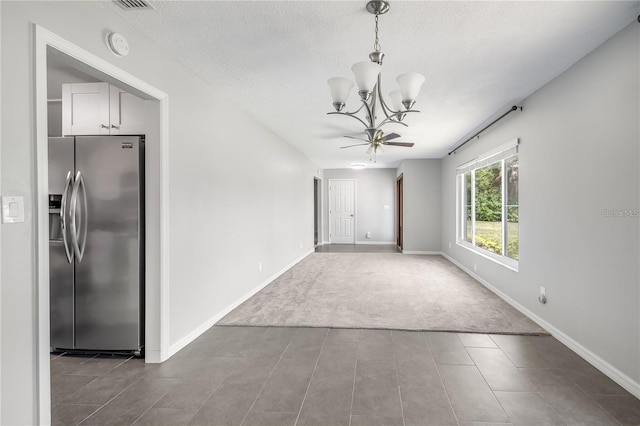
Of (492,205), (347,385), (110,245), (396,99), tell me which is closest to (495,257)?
(492,205)

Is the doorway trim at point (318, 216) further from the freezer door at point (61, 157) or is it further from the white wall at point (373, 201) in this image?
the freezer door at point (61, 157)

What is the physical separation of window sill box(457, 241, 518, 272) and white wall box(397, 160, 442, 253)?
186 cm

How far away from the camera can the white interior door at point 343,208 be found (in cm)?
1054

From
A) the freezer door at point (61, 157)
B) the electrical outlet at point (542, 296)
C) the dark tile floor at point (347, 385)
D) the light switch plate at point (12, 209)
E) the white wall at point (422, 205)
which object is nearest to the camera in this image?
the light switch plate at point (12, 209)

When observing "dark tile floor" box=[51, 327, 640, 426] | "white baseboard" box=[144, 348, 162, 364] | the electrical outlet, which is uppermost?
the electrical outlet

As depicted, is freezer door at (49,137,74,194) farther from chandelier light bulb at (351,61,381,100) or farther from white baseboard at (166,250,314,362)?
chandelier light bulb at (351,61,381,100)

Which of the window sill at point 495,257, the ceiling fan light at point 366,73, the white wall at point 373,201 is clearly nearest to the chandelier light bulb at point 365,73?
the ceiling fan light at point 366,73

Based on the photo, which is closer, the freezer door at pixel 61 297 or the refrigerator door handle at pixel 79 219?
the refrigerator door handle at pixel 79 219

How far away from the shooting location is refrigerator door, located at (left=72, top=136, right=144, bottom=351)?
8.73ft

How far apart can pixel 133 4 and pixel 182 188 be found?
4.47ft

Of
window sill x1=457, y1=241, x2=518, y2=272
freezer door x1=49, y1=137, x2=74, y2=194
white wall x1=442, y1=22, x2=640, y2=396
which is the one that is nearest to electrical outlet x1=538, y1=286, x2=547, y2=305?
white wall x1=442, y1=22, x2=640, y2=396

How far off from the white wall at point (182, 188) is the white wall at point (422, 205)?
3329mm

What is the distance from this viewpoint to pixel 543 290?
334 cm

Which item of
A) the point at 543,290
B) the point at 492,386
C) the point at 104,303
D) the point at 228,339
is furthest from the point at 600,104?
the point at 104,303
